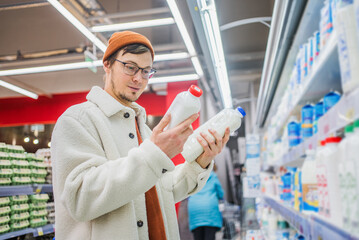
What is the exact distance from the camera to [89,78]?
790 centimetres

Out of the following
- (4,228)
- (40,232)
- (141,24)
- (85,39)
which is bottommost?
(40,232)

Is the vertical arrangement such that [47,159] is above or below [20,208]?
above

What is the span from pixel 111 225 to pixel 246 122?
786 centimetres

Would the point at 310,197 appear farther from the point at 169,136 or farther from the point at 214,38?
the point at 214,38

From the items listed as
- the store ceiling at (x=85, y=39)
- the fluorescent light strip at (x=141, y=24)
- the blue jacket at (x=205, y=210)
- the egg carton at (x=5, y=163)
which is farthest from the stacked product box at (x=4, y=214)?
the blue jacket at (x=205, y=210)

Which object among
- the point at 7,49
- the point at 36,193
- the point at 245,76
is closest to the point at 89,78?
the point at 7,49

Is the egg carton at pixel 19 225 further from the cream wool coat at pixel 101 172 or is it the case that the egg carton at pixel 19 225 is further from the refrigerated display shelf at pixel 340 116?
the refrigerated display shelf at pixel 340 116

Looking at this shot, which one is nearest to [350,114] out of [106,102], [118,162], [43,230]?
[118,162]

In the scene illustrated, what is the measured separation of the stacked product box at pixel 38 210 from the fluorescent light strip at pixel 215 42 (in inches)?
104

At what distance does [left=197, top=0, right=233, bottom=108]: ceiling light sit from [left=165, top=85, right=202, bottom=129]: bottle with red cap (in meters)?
1.14

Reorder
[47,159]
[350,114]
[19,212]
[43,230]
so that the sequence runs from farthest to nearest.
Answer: [47,159]
[43,230]
[19,212]
[350,114]

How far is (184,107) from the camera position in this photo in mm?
1260

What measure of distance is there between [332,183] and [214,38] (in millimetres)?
1899

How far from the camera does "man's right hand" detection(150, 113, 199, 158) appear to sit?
1.15 metres
